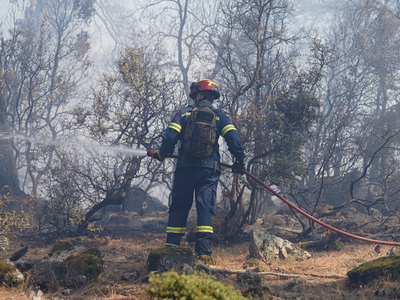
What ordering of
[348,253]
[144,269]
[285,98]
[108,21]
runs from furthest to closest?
[108,21], [285,98], [348,253], [144,269]

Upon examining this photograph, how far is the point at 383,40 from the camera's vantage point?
1725 centimetres

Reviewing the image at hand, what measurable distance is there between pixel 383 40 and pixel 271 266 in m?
16.5

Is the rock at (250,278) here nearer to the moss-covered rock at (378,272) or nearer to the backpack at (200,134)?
the moss-covered rock at (378,272)

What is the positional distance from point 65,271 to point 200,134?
2636 millimetres

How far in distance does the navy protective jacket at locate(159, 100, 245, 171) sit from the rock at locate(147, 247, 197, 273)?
1439mm

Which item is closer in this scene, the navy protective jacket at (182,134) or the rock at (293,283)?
the rock at (293,283)

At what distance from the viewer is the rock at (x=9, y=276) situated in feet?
11.8

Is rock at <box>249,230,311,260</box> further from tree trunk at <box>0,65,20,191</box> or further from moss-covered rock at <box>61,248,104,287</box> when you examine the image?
tree trunk at <box>0,65,20,191</box>

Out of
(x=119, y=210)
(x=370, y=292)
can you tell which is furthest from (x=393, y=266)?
(x=119, y=210)

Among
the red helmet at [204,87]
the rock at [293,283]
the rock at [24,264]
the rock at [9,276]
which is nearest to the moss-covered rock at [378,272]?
the rock at [293,283]

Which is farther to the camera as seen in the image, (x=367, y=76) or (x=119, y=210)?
(x=367, y=76)

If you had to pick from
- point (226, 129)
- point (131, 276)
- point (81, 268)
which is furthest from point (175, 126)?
point (81, 268)

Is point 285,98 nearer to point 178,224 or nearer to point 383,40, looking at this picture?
point 178,224

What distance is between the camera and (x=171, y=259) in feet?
13.6
